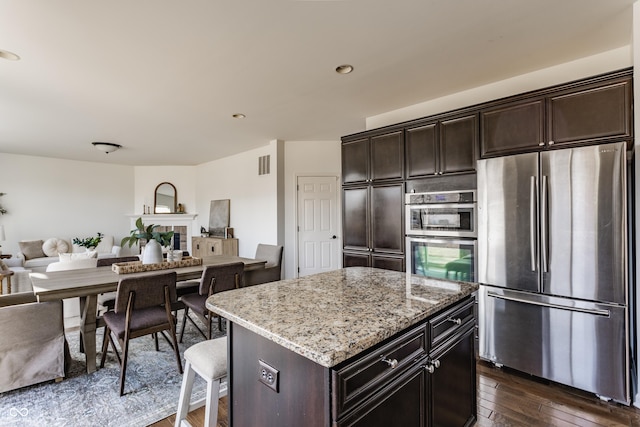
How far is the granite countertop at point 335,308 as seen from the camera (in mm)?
1009

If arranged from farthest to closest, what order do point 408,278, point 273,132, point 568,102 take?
point 273,132 < point 568,102 < point 408,278

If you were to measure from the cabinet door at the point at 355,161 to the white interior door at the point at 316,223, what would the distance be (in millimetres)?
1554

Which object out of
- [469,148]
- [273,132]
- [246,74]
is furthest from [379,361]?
[273,132]

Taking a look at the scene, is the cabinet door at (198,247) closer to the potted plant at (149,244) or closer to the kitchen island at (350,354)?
the potted plant at (149,244)

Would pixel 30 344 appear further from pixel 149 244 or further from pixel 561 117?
pixel 561 117

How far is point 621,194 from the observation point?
6.72 feet

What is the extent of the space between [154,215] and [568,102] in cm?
810

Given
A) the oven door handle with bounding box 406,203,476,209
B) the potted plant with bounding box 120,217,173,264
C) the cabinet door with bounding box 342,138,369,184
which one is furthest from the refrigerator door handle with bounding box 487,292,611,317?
the potted plant with bounding box 120,217,173,264

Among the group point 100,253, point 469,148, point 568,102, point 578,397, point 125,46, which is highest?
point 125,46

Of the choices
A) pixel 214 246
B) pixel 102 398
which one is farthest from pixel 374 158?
pixel 214 246

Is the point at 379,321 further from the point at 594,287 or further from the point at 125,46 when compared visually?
the point at 125,46

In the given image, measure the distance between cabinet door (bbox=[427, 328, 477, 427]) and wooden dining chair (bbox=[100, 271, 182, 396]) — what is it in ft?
6.74

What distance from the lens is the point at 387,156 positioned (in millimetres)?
3461

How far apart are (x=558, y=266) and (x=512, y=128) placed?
116cm
